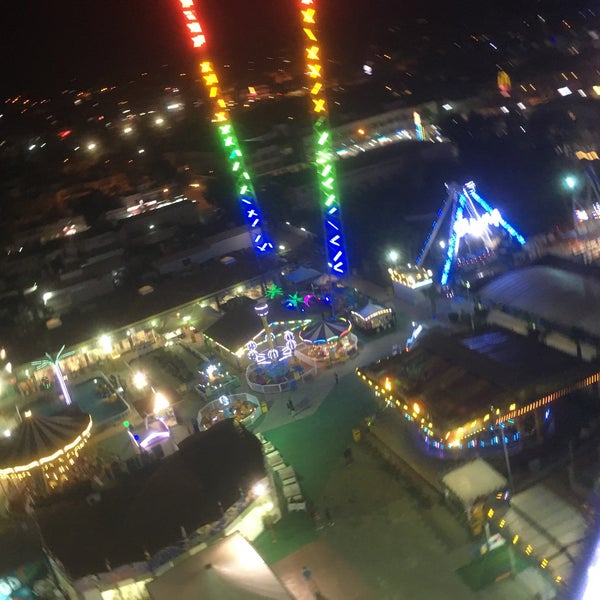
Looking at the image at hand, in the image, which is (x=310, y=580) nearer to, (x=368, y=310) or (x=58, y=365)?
(x=368, y=310)

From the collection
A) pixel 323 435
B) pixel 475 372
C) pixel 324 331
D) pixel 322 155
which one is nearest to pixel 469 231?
pixel 322 155

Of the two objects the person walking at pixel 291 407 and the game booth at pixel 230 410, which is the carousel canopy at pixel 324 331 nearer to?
the person walking at pixel 291 407

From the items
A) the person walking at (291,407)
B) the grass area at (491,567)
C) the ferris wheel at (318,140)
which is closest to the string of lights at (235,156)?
the ferris wheel at (318,140)

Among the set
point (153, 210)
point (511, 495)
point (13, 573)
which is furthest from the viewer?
point (153, 210)

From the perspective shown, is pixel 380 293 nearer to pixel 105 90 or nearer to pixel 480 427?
pixel 480 427

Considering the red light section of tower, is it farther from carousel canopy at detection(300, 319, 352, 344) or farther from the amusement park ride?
carousel canopy at detection(300, 319, 352, 344)

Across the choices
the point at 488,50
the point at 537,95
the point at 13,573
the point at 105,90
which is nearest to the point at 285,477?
the point at 13,573
